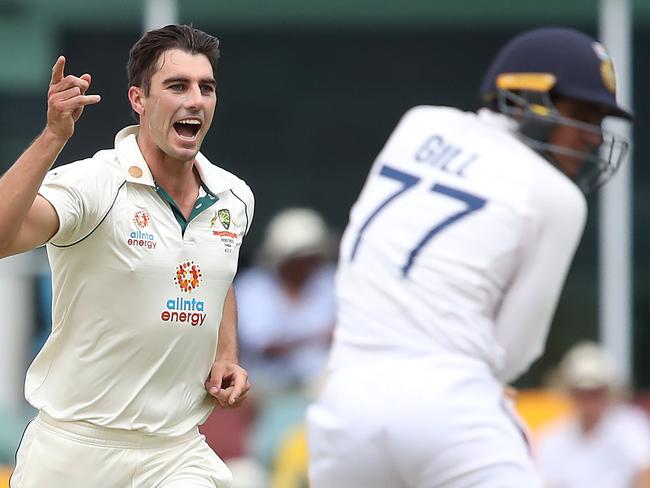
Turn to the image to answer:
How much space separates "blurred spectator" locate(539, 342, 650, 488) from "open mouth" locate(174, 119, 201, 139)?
17.0 feet

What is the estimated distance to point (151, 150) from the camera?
387 centimetres

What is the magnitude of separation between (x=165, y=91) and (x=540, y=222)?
3.89 ft

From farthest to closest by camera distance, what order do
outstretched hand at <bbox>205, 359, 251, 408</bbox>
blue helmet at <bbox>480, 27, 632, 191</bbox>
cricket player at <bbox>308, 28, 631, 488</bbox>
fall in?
blue helmet at <bbox>480, 27, 632, 191</bbox> → cricket player at <bbox>308, 28, 631, 488</bbox> → outstretched hand at <bbox>205, 359, 251, 408</bbox>

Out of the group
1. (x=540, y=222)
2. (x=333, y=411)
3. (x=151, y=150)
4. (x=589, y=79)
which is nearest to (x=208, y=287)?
(x=151, y=150)

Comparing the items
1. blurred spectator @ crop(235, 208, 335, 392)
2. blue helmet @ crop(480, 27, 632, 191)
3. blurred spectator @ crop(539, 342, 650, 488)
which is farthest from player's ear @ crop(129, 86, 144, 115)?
blurred spectator @ crop(539, 342, 650, 488)

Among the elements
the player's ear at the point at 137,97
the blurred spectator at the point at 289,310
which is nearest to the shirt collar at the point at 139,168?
the player's ear at the point at 137,97

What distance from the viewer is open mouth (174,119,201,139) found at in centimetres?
378

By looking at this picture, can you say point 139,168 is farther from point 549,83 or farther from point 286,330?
point 286,330

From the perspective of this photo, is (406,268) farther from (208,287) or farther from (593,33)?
(593,33)

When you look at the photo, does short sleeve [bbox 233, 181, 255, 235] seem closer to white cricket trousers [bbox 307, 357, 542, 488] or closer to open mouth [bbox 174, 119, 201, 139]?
open mouth [bbox 174, 119, 201, 139]

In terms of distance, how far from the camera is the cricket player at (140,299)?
373cm

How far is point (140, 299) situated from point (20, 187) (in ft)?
1.66

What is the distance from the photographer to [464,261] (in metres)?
4.36

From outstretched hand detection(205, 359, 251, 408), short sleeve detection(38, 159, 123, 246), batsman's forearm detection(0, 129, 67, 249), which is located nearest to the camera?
batsman's forearm detection(0, 129, 67, 249)
